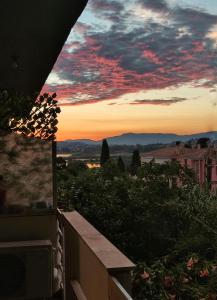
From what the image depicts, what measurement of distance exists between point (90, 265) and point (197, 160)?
13.5ft

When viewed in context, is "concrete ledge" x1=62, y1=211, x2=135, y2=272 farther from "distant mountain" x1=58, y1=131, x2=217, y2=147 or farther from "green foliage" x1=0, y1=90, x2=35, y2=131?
"distant mountain" x1=58, y1=131, x2=217, y2=147

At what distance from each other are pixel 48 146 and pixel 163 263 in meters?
2.52

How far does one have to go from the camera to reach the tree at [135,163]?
590cm

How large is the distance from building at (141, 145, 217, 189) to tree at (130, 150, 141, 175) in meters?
0.08

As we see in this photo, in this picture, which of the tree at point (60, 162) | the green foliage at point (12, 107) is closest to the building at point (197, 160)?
the tree at point (60, 162)

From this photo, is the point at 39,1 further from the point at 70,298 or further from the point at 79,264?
the point at 70,298

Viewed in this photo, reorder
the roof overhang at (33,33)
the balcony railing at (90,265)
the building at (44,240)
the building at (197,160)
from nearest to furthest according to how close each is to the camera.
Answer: the balcony railing at (90,265), the building at (44,240), the roof overhang at (33,33), the building at (197,160)

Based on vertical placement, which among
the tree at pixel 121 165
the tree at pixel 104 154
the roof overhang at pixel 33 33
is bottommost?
the tree at pixel 121 165

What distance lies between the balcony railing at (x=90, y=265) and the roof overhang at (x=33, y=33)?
1.10 meters

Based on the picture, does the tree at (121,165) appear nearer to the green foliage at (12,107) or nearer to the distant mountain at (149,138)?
the distant mountain at (149,138)

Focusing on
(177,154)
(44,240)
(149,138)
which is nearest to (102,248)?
(44,240)

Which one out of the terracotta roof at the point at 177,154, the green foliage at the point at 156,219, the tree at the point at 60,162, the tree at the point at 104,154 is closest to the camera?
the tree at the point at 60,162

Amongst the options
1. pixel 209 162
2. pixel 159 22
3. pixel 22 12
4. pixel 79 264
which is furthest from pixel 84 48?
pixel 79 264

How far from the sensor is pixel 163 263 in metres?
4.69
